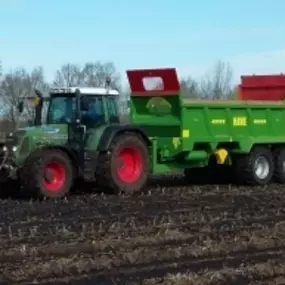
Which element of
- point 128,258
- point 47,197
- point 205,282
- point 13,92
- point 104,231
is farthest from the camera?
point 13,92

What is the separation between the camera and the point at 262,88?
20.5 m

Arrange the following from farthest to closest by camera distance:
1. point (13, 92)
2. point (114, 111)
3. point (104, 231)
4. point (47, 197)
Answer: point (13, 92) → point (114, 111) → point (47, 197) → point (104, 231)

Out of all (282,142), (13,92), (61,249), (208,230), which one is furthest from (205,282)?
(13,92)

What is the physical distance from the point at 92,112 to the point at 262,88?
669 centimetres

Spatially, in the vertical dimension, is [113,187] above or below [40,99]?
below

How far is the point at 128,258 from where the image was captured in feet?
28.5

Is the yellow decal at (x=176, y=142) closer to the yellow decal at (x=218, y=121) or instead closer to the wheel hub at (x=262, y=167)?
the yellow decal at (x=218, y=121)

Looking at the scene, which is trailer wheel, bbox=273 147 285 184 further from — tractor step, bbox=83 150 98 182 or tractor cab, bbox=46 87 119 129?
tractor step, bbox=83 150 98 182

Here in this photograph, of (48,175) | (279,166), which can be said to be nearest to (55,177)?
(48,175)

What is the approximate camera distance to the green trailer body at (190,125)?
642 inches

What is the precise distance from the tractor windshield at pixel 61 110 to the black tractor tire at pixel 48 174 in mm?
868

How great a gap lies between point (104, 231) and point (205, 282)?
315cm

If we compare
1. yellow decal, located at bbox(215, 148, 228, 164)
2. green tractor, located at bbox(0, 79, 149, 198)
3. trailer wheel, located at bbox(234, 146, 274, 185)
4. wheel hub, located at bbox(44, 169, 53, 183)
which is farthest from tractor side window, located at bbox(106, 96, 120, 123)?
trailer wheel, located at bbox(234, 146, 274, 185)

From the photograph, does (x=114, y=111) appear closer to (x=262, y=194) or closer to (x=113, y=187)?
(x=113, y=187)
